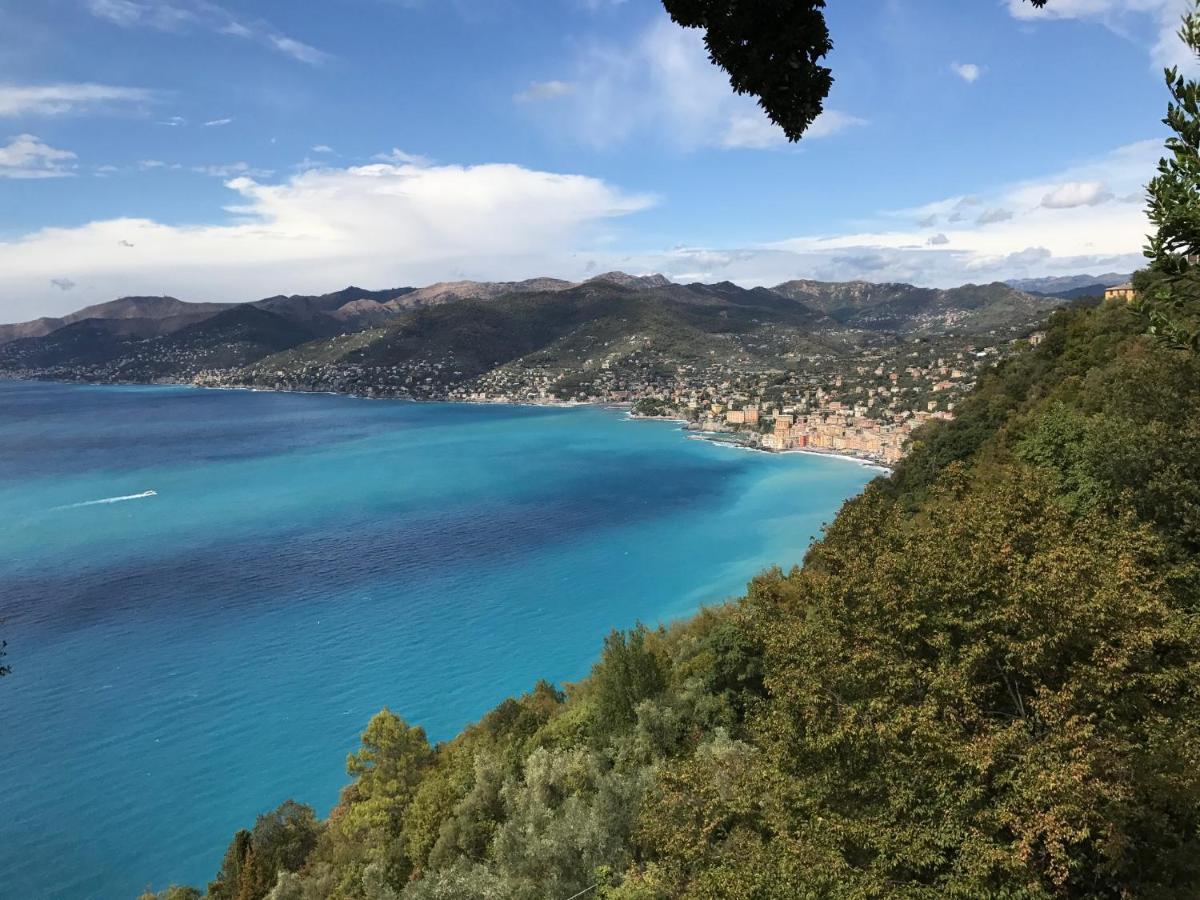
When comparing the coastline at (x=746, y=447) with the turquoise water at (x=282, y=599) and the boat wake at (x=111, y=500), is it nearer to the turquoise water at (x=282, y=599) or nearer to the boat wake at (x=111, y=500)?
the turquoise water at (x=282, y=599)

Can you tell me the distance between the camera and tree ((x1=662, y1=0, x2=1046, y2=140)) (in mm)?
3834

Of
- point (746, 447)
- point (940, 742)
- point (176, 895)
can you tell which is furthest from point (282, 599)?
point (746, 447)

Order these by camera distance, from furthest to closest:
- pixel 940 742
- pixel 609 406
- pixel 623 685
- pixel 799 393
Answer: pixel 609 406 < pixel 799 393 < pixel 623 685 < pixel 940 742

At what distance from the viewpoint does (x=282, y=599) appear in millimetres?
38656

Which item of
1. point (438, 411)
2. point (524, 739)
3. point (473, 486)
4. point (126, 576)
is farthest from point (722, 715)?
point (438, 411)

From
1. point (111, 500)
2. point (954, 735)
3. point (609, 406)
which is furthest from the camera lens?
point (609, 406)

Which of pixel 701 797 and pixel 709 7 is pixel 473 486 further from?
pixel 709 7

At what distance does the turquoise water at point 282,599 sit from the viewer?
23.7 meters

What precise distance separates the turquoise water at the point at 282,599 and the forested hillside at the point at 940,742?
10.7 m

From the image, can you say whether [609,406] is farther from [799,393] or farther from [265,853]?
[265,853]

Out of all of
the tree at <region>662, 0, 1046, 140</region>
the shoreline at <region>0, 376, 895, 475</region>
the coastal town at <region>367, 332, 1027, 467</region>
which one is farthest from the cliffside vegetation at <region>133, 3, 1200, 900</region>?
the coastal town at <region>367, 332, 1027, 467</region>

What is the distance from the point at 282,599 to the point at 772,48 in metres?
41.4

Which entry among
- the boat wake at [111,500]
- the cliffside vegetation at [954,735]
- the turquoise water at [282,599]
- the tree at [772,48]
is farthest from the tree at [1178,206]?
the boat wake at [111,500]

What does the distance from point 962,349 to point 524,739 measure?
13037 cm
